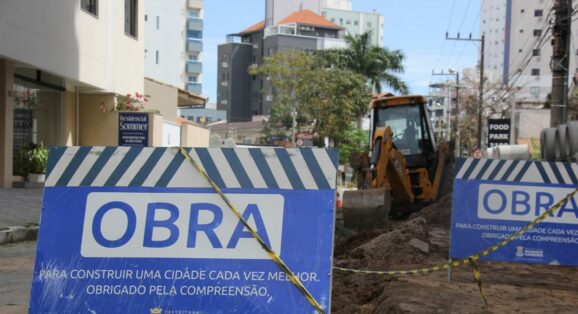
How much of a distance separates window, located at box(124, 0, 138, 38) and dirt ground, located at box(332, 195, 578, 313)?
19929mm

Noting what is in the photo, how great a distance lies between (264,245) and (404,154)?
1419 centimetres

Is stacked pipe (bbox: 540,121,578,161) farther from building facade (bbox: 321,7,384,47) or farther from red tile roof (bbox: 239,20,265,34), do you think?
building facade (bbox: 321,7,384,47)

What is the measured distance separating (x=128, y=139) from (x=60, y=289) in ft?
46.8

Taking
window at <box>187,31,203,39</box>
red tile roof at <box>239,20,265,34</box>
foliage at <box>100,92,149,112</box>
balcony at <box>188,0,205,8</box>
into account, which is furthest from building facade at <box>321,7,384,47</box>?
foliage at <box>100,92,149,112</box>

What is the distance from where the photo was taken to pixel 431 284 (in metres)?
9.05

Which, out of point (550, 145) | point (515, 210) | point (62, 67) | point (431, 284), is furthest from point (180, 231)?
point (62, 67)

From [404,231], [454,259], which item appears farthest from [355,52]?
[454,259]

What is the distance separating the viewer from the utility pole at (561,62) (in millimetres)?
22297

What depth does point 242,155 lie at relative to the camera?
496 centimetres

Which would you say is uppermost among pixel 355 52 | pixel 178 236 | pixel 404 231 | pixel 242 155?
pixel 355 52

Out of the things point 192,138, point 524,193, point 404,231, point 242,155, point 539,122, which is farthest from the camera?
point 539,122

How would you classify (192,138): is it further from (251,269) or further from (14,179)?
(251,269)

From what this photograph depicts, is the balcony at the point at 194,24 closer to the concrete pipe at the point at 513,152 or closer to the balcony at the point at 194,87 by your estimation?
the balcony at the point at 194,87

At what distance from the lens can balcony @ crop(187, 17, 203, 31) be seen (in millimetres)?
97938
